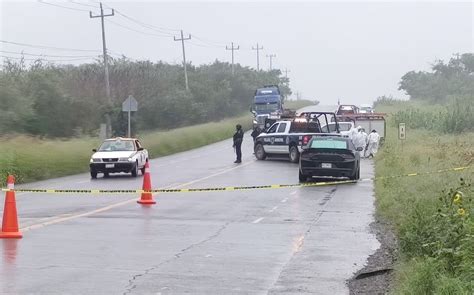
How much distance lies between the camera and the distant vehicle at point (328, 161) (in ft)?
78.6

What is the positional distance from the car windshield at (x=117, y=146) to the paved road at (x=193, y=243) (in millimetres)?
8045

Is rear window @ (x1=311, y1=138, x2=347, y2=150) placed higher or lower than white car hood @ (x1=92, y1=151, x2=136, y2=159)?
higher

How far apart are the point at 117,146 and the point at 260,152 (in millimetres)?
8901

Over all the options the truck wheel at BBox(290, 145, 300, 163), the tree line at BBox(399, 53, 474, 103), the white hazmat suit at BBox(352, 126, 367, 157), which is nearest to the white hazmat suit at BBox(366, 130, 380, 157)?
the white hazmat suit at BBox(352, 126, 367, 157)

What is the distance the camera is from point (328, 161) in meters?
24.0

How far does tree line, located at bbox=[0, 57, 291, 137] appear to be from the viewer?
47062 mm

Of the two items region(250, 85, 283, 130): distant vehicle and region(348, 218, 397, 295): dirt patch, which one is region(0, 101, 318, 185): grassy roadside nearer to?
region(348, 218, 397, 295): dirt patch

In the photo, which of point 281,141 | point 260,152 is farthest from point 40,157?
point 281,141

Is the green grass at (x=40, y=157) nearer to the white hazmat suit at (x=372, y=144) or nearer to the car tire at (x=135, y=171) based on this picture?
the car tire at (x=135, y=171)

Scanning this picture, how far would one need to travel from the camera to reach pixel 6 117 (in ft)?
138

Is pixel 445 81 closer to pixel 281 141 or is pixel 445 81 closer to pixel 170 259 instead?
pixel 281 141

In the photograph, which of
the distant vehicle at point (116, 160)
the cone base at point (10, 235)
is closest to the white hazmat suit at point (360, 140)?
the distant vehicle at point (116, 160)

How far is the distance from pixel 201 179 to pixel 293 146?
8.70 meters

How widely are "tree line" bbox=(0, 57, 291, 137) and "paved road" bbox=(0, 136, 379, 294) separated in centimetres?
2453
